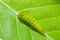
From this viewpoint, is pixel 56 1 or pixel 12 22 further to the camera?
pixel 56 1

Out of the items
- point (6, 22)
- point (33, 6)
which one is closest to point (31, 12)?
point (33, 6)

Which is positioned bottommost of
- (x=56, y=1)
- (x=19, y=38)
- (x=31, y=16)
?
(x=19, y=38)

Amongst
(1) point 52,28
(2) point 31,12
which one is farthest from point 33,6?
(1) point 52,28

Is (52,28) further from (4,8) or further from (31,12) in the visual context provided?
(4,8)

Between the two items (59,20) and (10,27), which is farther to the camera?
(59,20)

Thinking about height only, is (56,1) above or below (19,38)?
above

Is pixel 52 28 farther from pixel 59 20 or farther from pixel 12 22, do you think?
pixel 12 22
